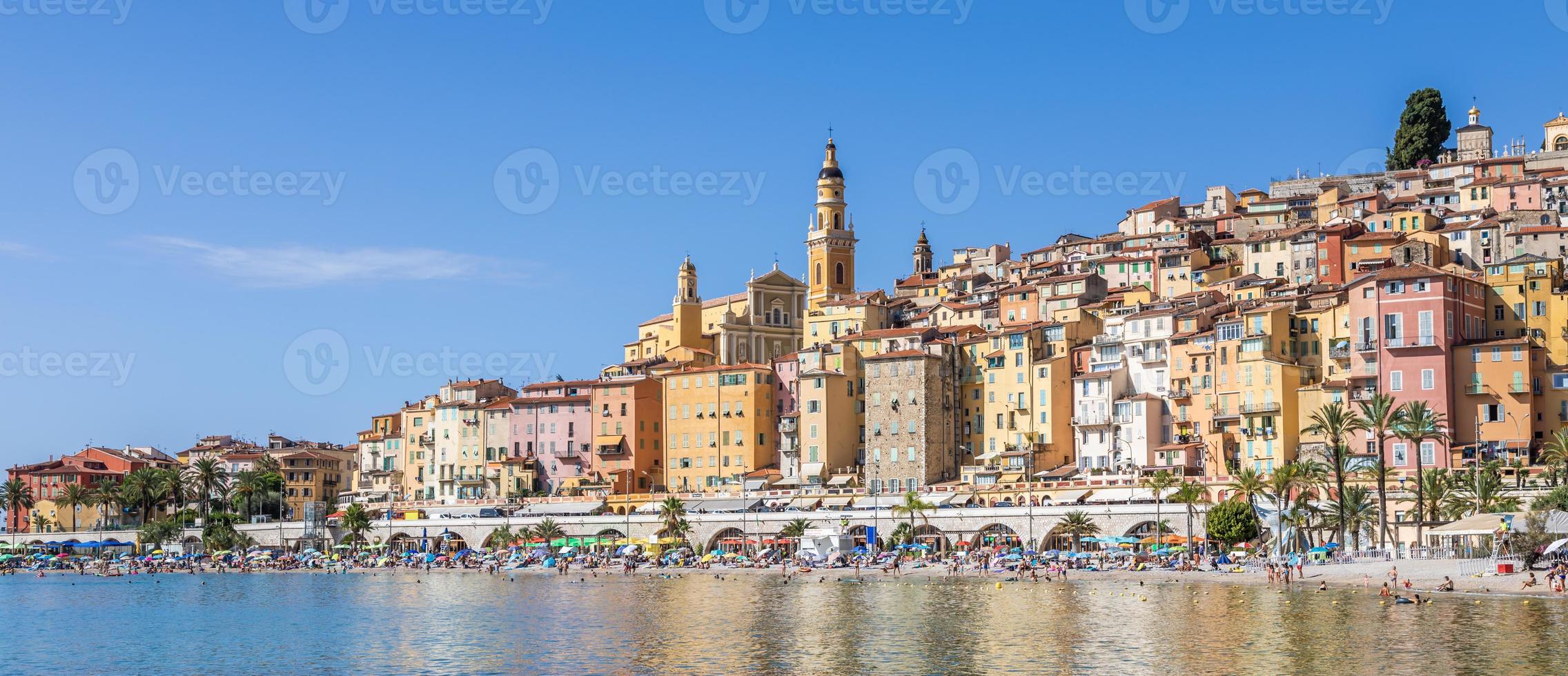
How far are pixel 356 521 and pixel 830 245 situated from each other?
1785 inches

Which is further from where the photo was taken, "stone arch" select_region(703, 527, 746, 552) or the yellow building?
the yellow building

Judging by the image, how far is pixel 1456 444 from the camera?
9225 cm

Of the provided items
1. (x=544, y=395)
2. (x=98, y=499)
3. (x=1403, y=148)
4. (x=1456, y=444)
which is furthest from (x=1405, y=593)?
(x=98, y=499)

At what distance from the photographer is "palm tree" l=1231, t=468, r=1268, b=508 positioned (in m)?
86.4

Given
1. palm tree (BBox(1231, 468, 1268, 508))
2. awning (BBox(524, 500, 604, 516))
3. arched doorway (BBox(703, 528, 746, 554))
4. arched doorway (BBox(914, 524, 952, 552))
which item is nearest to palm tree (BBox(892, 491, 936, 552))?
arched doorway (BBox(914, 524, 952, 552))

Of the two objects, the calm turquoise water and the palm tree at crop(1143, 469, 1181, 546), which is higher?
the palm tree at crop(1143, 469, 1181, 546)

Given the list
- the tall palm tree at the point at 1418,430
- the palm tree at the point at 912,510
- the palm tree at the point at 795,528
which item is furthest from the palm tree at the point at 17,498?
the tall palm tree at the point at 1418,430

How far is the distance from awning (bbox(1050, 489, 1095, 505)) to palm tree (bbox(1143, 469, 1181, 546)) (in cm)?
356

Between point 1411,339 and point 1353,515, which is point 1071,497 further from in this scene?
point 1353,515

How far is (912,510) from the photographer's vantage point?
102 m

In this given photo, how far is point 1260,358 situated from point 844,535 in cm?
2620

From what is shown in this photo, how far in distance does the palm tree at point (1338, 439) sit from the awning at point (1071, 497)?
14823 millimetres

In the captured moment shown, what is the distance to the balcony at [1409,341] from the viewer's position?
307 ft

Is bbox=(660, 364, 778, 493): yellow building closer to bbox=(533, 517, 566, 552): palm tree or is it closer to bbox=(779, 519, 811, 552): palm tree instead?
bbox=(533, 517, 566, 552): palm tree
